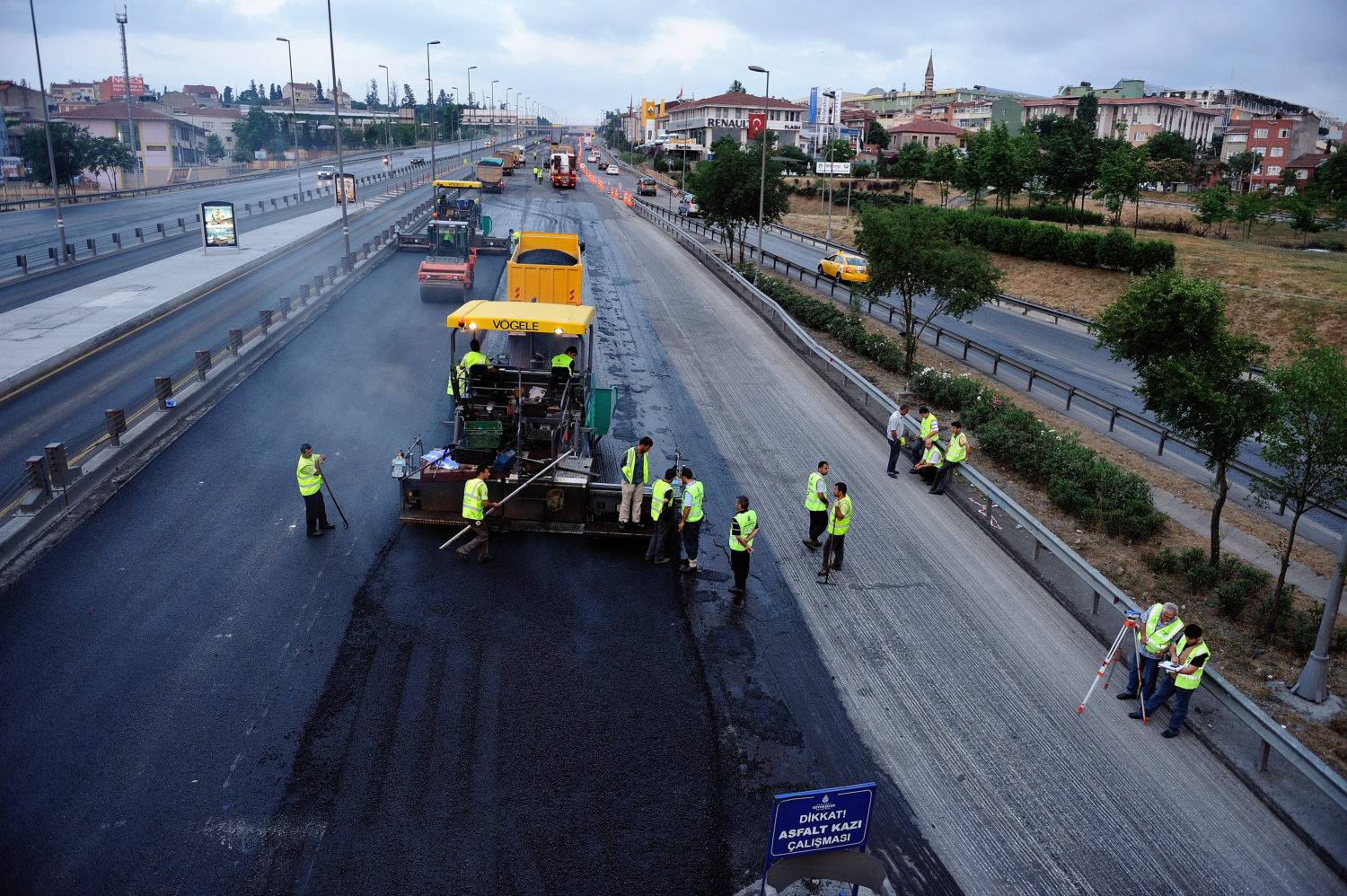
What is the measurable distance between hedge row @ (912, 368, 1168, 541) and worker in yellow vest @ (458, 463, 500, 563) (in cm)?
992

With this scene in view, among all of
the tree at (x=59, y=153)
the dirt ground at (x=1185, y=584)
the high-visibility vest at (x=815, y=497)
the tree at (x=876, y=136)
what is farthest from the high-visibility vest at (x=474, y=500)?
the tree at (x=876, y=136)

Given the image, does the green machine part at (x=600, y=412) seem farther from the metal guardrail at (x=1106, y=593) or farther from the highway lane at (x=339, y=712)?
the metal guardrail at (x=1106, y=593)

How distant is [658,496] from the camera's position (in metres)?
12.3

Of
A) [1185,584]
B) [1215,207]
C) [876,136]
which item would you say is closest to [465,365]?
[1185,584]

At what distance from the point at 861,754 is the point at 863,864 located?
237 cm

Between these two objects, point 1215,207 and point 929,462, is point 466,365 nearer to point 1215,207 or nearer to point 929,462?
point 929,462

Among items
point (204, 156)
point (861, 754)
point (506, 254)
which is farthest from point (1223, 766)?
point (204, 156)

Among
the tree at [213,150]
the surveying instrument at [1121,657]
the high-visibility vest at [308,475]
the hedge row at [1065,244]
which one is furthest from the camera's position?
the tree at [213,150]

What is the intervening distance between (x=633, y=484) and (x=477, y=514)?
7.36 ft

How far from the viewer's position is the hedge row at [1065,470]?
14.7 meters

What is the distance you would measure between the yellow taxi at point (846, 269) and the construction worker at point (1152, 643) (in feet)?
98.4

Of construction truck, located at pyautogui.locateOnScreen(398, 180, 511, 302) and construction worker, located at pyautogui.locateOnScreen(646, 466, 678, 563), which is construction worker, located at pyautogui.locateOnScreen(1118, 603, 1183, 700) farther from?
construction truck, located at pyautogui.locateOnScreen(398, 180, 511, 302)

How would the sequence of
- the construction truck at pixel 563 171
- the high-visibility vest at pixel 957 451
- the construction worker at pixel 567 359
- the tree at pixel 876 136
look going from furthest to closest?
the tree at pixel 876 136 < the construction truck at pixel 563 171 < the high-visibility vest at pixel 957 451 < the construction worker at pixel 567 359

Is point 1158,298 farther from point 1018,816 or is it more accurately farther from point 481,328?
point 481,328
